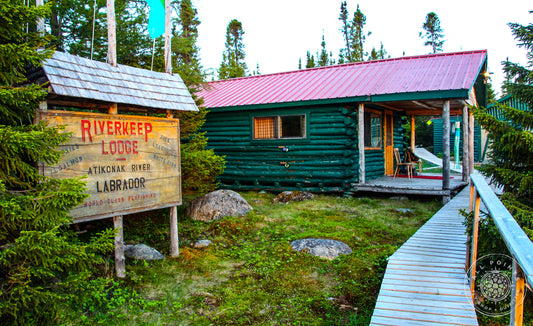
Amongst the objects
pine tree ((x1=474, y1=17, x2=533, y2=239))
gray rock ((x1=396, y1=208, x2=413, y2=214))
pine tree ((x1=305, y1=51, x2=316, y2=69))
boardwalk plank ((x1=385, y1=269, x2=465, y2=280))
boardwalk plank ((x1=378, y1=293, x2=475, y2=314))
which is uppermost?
pine tree ((x1=305, y1=51, x2=316, y2=69))

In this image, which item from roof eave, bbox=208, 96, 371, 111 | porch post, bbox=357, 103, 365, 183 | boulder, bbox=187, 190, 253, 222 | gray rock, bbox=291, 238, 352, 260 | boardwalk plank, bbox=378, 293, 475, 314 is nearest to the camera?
boardwalk plank, bbox=378, 293, 475, 314

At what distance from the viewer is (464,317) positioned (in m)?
3.59

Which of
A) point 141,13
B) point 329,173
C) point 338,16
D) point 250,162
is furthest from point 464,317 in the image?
point 338,16

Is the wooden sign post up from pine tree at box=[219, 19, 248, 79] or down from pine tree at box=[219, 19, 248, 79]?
down

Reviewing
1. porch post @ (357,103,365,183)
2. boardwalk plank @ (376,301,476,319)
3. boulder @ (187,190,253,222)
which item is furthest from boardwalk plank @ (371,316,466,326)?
porch post @ (357,103,365,183)

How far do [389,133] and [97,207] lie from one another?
12291 millimetres

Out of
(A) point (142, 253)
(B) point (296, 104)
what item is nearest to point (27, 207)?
(A) point (142, 253)

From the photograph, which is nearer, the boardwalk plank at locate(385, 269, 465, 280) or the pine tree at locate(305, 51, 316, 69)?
the boardwalk plank at locate(385, 269, 465, 280)

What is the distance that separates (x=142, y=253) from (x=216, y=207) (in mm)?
2681

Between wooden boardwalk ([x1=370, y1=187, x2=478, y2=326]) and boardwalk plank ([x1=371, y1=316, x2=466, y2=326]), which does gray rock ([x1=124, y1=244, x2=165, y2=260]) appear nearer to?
wooden boardwalk ([x1=370, y1=187, x2=478, y2=326])

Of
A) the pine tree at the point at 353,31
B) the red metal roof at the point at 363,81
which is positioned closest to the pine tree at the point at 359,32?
the pine tree at the point at 353,31

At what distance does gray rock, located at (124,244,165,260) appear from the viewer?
577cm

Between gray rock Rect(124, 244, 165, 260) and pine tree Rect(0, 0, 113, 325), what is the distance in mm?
2045

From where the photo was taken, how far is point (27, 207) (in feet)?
10.7
